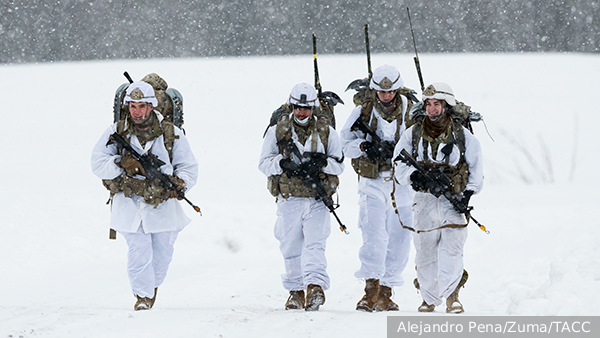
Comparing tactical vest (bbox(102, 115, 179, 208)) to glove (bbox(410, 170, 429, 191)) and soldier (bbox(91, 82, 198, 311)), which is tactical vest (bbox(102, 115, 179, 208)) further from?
glove (bbox(410, 170, 429, 191))

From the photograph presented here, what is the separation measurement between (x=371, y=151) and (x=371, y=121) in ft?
1.09

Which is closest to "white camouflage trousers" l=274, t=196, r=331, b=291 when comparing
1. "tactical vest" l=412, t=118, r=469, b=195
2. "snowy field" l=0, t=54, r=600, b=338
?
"snowy field" l=0, t=54, r=600, b=338

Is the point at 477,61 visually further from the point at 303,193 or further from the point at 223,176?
the point at 303,193

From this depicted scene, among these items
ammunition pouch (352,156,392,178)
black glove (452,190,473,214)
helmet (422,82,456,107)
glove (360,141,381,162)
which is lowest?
black glove (452,190,473,214)

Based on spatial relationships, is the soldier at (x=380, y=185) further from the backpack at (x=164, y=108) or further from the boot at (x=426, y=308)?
the backpack at (x=164, y=108)

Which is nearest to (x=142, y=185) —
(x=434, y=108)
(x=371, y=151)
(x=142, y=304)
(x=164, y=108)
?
(x=164, y=108)

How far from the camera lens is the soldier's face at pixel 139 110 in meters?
5.91

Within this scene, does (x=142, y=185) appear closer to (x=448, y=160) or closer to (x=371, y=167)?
(x=371, y=167)

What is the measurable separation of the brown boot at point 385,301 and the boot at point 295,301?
67 centimetres

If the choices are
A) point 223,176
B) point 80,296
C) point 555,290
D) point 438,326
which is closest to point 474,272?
point 555,290

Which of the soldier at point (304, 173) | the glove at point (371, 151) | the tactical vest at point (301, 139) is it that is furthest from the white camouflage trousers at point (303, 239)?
the glove at point (371, 151)

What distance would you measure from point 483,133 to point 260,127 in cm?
653

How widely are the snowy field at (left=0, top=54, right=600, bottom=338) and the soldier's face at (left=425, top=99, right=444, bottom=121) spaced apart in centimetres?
162

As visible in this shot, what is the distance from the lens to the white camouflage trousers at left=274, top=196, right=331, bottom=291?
6227 mm
